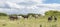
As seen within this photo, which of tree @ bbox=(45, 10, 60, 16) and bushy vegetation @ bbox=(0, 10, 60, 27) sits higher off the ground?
→ tree @ bbox=(45, 10, 60, 16)

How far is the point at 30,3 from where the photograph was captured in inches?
78.0

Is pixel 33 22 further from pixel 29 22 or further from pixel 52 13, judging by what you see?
pixel 52 13

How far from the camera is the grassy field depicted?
1.93m

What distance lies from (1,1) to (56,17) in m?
0.76

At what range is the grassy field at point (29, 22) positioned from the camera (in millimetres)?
1926

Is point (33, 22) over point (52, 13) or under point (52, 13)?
under

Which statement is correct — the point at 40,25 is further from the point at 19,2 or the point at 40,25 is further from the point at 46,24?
the point at 19,2

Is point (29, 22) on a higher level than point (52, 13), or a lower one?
lower

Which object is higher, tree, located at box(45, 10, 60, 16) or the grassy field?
tree, located at box(45, 10, 60, 16)

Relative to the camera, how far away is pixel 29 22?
1949mm

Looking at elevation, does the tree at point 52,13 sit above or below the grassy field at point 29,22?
above

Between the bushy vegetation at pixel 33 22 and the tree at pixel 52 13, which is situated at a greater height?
the tree at pixel 52 13

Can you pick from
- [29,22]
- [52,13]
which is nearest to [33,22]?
[29,22]

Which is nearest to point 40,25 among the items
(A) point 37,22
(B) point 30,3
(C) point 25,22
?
(A) point 37,22
